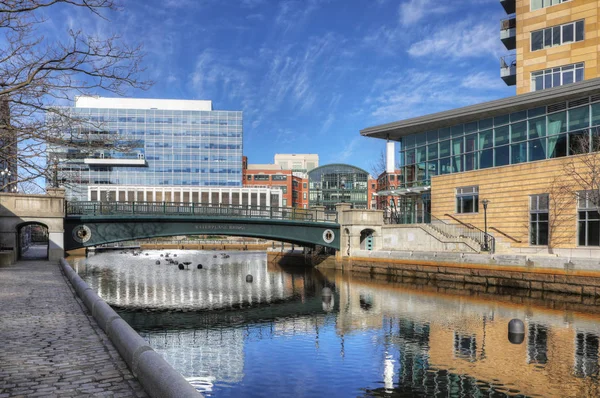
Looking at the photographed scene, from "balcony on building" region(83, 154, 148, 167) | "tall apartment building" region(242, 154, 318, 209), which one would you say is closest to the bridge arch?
"balcony on building" region(83, 154, 148, 167)

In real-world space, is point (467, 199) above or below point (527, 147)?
below

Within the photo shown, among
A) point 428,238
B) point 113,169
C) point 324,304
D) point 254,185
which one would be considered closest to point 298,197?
point 254,185

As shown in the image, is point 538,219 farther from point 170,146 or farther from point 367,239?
point 170,146

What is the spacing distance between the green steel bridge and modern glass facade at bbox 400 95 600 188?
10.6 metres

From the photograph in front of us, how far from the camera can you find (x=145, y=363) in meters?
6.90

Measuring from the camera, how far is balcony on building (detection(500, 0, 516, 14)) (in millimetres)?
52312

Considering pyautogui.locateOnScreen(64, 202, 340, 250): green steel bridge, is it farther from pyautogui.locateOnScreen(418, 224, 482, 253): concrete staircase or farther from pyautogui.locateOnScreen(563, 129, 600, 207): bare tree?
pyautogui.locateOnScreen(563, 129, 600, 207): bare tree

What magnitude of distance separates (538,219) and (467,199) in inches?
280

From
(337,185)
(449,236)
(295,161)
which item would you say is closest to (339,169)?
(337,185)

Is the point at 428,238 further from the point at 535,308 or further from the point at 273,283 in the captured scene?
the point at 535,308

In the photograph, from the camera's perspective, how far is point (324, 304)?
87.4 feet

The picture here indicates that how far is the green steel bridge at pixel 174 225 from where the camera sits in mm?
36031

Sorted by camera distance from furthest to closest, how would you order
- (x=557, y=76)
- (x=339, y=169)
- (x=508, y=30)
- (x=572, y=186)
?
1. (x=339, y=169)
2. (x=508, y=30)
3. (x=557, y=76)
4. (x=572, y=186)

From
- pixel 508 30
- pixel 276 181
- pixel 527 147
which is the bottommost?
pixel 527 147
